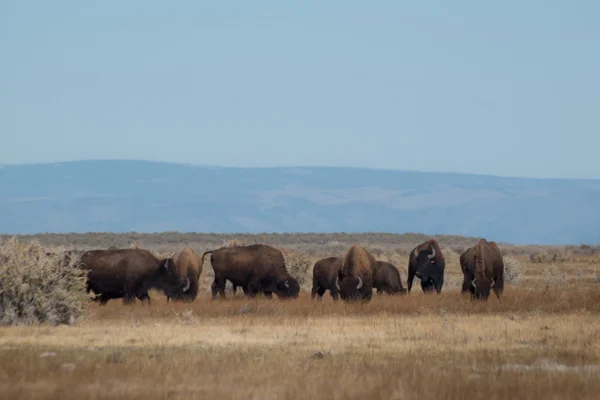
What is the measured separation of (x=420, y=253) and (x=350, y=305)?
29.0 ft

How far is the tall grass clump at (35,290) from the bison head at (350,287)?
23.5ft

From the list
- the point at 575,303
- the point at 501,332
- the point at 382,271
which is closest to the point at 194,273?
the point at 382,271

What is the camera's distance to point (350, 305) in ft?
80.3

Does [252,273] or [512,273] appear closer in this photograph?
[252,273]

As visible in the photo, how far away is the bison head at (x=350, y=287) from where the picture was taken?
2586 cm

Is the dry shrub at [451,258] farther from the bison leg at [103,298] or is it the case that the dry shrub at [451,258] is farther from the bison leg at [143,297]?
the bison leg at [103,298]

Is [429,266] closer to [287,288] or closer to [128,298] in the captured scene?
[287,288]

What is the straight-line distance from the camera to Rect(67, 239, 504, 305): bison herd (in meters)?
25.8

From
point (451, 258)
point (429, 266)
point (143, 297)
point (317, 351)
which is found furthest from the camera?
point (451, 258)

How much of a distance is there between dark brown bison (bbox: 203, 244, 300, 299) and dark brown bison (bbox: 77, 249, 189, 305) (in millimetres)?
4299

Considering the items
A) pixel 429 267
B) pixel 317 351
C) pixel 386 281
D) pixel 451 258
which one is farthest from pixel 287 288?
pixel 451 258

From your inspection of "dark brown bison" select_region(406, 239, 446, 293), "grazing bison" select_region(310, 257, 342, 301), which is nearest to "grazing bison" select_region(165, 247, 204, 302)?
"grazing bison" select_region(310, 257, 342, 301)

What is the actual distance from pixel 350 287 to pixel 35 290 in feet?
27.9

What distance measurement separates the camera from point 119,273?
25.9 m
